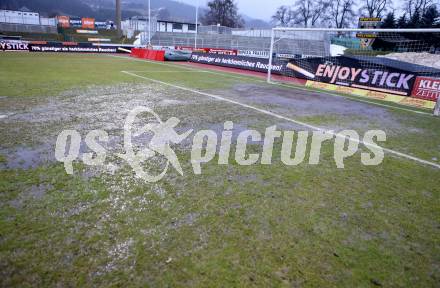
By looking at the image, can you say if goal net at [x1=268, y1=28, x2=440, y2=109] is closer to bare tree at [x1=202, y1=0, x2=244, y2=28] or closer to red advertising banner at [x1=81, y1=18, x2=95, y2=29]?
red advertising banner at [x1=81, y1=18, x2=95, y2=29]

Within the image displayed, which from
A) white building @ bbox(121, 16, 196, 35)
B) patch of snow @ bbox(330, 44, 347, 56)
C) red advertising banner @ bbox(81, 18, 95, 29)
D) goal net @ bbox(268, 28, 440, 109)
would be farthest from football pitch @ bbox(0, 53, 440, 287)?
red advertising banner @ bbox(81, 18, 95, 29)

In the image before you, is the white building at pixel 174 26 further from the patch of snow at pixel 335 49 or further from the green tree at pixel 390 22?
the green tree at pixel 390 22

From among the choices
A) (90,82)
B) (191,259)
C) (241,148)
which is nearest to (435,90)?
(241,148)

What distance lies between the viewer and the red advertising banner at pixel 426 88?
36.9ft

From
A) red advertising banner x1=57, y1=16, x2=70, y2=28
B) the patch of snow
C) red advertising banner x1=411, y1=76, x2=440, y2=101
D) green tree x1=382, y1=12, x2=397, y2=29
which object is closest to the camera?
red advertising banner x1=411, y1=76, x2=440, y2=101

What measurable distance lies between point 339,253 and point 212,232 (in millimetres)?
1188

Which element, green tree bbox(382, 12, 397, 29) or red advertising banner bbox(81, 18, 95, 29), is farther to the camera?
red advertising banner bbox(81, 18, 95, 29)
